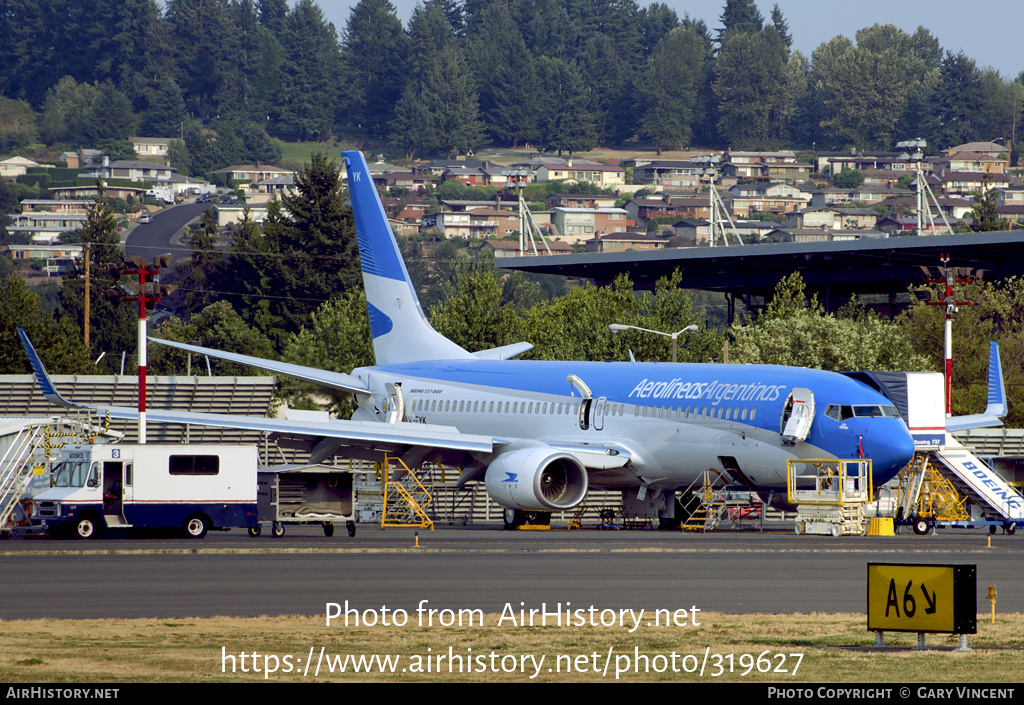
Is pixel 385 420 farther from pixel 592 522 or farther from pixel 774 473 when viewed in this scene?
pixel 774 473

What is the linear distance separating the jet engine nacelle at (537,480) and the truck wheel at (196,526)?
24.0ft

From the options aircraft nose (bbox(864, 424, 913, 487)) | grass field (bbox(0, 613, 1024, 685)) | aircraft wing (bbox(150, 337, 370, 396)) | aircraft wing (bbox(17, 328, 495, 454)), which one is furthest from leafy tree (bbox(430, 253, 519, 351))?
grass field (bbox(0, 613, 1024, 685))

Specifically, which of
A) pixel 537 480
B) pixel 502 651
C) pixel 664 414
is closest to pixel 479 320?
pixel 664 414

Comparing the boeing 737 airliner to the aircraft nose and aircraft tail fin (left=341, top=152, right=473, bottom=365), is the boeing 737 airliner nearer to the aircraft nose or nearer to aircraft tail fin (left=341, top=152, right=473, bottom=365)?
the aircraft nose

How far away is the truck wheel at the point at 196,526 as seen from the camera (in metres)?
36.2

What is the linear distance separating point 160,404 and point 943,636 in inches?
1962

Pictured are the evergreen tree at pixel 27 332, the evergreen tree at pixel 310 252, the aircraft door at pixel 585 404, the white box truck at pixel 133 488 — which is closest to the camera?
the white box truck at pixel 133 488

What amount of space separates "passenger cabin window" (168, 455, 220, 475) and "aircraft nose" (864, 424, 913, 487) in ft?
48.8

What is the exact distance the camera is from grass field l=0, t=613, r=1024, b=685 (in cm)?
1486

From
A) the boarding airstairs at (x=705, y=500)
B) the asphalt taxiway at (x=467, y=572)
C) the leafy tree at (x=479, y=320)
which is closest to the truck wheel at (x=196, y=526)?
the asphalt taxiway at (x=467, y=572)

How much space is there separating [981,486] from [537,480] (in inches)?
460

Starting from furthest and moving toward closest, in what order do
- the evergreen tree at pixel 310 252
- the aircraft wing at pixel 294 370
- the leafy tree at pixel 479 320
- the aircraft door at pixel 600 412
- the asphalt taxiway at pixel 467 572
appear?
the evergreen tree at pixel 310 252, the leafy tree at pixel 479 320, the aircraft wing at pixel 294 370, the aircraft door at pixel 600 412, the asphalt taxiway at pixel 467 572

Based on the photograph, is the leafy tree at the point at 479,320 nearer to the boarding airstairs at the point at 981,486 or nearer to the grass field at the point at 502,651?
the boarding airstairs at the point at 981,486
